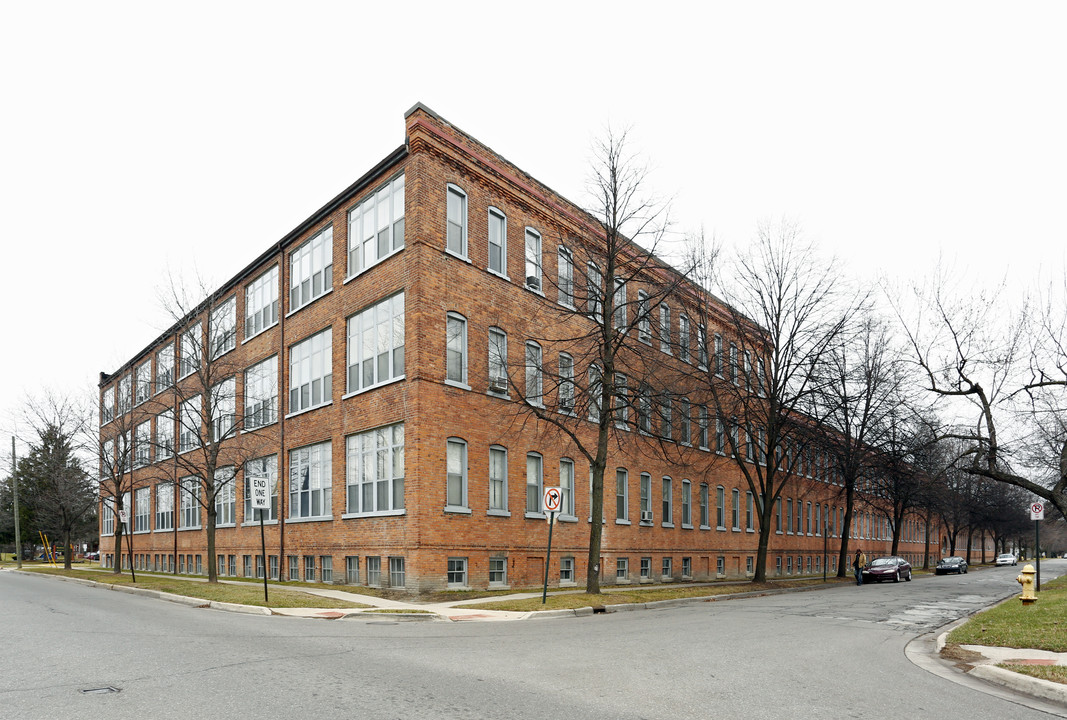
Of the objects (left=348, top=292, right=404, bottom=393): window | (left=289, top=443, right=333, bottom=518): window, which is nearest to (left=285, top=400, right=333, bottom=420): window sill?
(left=289, top=443, right=333, bottom=518): window

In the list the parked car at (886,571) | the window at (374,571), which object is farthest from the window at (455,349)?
the parked car at (886,571)

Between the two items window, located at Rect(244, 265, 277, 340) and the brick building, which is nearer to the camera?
the brick building

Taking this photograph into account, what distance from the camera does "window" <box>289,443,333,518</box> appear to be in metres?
27.5

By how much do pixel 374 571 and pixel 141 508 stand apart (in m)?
29.0

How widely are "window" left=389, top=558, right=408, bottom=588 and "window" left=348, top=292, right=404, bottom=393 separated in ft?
16.9

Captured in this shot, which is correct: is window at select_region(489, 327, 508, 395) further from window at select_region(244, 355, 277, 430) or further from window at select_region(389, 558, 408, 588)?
window at select_region(244, 355, 277, 430)

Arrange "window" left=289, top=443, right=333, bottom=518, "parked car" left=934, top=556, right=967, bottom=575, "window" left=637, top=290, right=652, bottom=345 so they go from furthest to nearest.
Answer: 1. "parked car" left=934, top=556, right=967, bottom=575
2. "window" left=289, top=443, right=333, bottom=518
3. "window" left=637, top=290, right=652, bottom=345

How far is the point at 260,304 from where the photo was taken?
3359 cm

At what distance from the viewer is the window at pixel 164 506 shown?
4203 centimetres

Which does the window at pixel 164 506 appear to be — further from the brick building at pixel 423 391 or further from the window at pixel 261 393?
the window at pixel 261 393

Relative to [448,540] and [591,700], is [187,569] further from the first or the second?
[591,700]

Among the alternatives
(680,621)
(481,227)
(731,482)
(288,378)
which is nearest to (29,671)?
(680,621)

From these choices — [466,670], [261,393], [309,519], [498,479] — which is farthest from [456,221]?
[466,670]

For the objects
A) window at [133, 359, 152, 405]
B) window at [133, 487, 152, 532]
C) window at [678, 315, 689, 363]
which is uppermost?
window at [678, 315, 689, 363]
